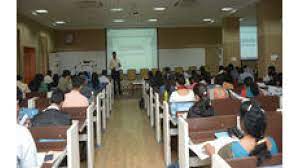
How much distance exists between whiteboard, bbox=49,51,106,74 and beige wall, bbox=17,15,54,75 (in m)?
1.33

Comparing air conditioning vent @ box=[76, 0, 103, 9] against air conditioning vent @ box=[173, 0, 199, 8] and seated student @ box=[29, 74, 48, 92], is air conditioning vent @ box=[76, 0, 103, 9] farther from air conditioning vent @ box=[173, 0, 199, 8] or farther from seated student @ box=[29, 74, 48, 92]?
seated student @ box=[29, 74, 48, 92]

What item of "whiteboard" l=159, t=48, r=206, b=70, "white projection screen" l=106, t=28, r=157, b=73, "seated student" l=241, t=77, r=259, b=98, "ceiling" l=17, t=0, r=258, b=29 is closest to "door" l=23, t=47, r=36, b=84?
"ceiling" l=17, t=0, r=258, b=29

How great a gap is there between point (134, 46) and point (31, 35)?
17.6ft

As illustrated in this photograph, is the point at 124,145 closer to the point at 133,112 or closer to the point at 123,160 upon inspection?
the point at 123,160

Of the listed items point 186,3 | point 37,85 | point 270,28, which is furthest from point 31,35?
point 270,28

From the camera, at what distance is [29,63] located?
41.5 feet

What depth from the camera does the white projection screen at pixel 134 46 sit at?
16.3 m

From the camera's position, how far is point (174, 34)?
1683 cm

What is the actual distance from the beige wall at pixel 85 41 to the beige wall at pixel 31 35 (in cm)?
125

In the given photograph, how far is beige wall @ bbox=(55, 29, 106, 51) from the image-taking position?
16453 mm

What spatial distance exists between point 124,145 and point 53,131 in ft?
9.09

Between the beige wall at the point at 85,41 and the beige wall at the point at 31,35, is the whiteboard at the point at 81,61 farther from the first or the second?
the beige wall at the point at 31,35

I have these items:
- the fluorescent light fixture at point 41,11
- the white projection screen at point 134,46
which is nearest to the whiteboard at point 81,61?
the white projection screen at point 134,46
